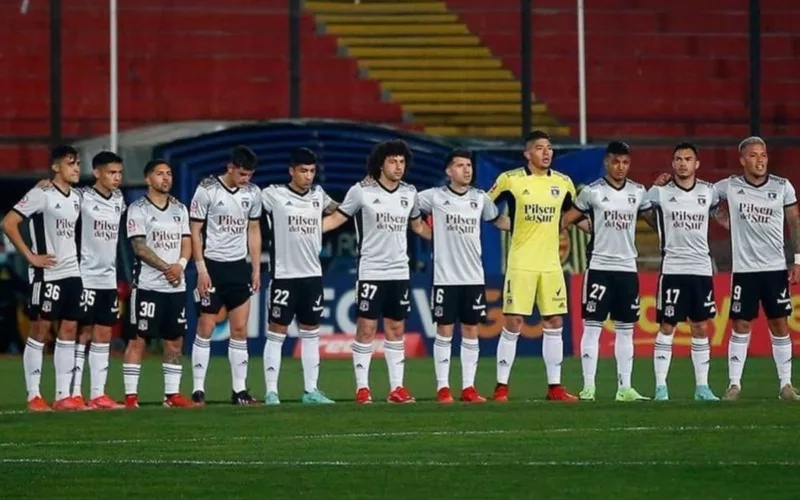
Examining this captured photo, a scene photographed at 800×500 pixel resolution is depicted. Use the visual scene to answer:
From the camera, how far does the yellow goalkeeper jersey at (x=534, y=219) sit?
1744cm

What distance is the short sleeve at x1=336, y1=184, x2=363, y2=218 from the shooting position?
17.4m

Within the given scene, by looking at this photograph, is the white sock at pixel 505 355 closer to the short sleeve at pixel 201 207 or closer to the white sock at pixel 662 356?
the white sock at pixel 662 356

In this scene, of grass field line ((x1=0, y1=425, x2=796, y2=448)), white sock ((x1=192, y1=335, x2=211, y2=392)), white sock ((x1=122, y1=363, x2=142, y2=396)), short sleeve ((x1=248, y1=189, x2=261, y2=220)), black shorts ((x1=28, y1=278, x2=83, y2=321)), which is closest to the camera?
grass field line ((x1=0, y1=425, x2=796, y2=448))

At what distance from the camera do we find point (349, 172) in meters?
27.8

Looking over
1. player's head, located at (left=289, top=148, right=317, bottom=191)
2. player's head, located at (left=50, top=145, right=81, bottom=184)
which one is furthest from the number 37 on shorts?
player's head, located at (left=50, top=145, right=81, bottom=184)

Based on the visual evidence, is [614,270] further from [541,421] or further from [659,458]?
[659,458]

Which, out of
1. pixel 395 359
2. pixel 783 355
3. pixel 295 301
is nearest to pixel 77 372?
pixel 295 301

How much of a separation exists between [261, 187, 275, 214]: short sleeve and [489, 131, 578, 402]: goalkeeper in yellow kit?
2009 mm

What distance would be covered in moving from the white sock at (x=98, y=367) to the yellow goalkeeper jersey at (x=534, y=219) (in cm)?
365

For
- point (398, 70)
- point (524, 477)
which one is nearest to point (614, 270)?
point (524, 477)

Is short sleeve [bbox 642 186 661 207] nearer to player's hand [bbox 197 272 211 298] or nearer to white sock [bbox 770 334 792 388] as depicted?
white sock [bbox 770 334 792 388]

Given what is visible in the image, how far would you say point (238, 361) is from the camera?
1745cm

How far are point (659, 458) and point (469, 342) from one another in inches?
199

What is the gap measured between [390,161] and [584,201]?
176 cm
